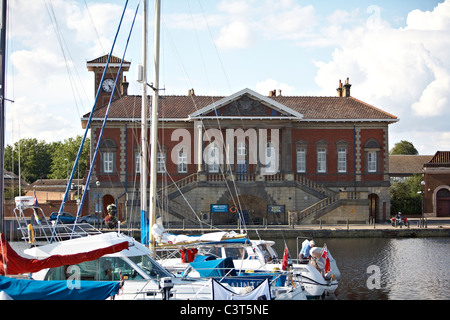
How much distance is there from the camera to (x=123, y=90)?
202 feet

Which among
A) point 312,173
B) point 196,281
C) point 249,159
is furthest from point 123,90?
point 196,281

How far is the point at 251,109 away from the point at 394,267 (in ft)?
85.1

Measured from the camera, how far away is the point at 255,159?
2224 inches

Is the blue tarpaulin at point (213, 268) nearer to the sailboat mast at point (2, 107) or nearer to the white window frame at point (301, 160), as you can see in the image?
the sailboat mast at point (2, 107)

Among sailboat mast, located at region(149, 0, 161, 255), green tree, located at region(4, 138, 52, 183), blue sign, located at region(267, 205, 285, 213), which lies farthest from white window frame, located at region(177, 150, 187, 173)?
green tree, located at region(4, 138, 52, 183)

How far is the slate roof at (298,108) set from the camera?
187 ft

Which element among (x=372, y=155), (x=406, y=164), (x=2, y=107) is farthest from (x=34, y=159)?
(x=2, y=107)

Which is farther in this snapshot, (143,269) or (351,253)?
(351,253)

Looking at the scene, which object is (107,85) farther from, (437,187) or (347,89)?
(437,187)

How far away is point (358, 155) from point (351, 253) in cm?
2224

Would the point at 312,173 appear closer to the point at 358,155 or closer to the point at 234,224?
the point at 358,155

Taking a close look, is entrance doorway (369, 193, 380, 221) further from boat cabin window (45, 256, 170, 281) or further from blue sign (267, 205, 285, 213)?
boat cabin window (45, 256, 170, 281)

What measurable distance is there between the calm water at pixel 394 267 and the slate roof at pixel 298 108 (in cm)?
1578

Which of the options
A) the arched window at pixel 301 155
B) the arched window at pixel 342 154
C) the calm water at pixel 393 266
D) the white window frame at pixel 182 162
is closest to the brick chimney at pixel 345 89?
the arched window at pixel 342 154
